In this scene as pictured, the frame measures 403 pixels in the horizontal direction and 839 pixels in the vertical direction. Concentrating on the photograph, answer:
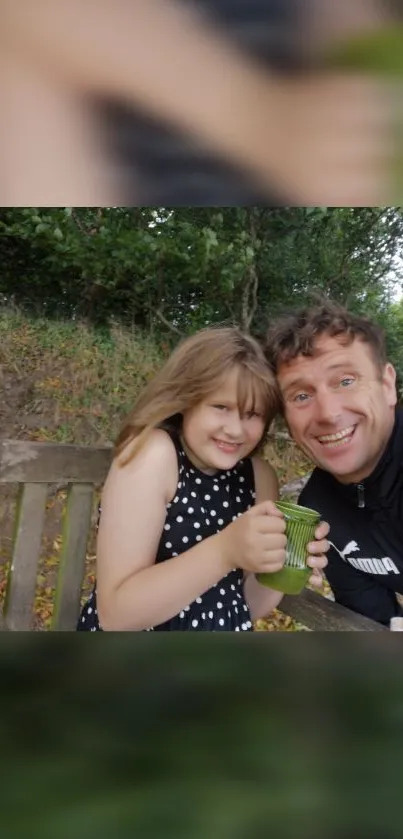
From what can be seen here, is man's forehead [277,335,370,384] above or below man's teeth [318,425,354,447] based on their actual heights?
above

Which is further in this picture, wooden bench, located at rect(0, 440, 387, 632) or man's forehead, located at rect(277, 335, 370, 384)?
wooden bench, located at rect(0, 440, 387, 632)

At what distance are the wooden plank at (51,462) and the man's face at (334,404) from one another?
0.30m

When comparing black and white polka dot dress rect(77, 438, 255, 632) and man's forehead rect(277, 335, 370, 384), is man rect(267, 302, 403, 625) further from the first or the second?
black and white polka dot dress rect(77, 438, 255, 632)

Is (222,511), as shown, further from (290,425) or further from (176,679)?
(176,679)

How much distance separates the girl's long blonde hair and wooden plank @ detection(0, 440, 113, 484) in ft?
0.18

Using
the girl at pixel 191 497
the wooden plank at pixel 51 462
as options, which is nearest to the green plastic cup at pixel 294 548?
the girl at pixel 191 497

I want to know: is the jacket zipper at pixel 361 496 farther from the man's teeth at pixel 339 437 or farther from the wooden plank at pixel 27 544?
the wooden plank at pixel 27 544

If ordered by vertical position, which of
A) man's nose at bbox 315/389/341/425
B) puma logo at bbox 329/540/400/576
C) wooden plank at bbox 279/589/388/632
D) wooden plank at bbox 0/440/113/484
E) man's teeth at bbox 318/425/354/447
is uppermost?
man's nose at bbox 315/389/341/425

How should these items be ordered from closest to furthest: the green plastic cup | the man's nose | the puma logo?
the green plastic cup < the man's nose < the puma logo

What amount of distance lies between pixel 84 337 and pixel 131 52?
1.75ft

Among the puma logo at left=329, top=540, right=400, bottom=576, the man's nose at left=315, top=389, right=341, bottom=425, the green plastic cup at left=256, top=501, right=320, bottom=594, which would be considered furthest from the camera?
the puma logo at left=329, top=540, right=400, bottom=576

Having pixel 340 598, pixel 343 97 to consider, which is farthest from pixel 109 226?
pixel 340 598

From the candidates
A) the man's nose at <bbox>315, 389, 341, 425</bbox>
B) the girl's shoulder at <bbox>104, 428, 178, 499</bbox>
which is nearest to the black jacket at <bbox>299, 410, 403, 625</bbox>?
the man's nose at <bbox>315, 389, 341, 425</bbox>

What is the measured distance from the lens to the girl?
37.5 inches
